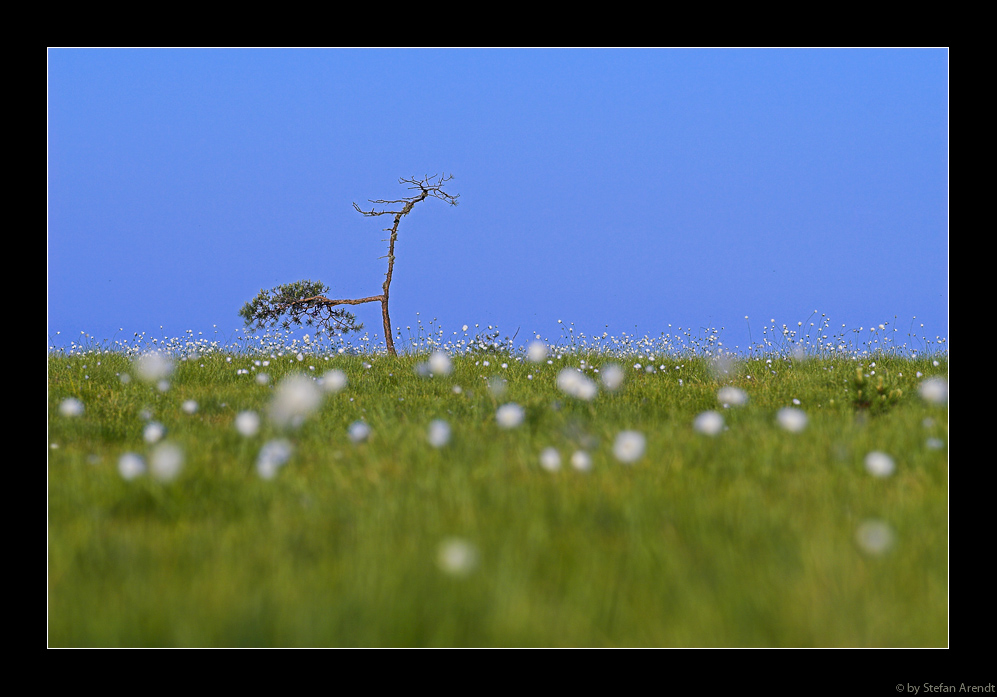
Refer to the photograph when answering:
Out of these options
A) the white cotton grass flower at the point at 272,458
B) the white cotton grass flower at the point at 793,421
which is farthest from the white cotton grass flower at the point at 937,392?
the white cotton grass flower at the point at 272,458

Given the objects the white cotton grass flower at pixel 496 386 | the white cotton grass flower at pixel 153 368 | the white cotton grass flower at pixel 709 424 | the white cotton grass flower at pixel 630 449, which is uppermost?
the white cotton grass flower at pixel 153 368

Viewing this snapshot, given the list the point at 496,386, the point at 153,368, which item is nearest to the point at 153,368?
the point at 153,368

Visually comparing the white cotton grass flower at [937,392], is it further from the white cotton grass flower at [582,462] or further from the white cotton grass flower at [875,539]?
the white cotton grass flower at [582,462]

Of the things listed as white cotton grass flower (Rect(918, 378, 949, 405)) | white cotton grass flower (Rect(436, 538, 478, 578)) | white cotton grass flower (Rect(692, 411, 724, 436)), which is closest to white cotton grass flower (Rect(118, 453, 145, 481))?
white cotton grass flower (Rect(436, 538, 478, 578))

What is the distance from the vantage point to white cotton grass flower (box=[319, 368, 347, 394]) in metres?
6.21

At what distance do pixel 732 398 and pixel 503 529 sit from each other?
3.39m

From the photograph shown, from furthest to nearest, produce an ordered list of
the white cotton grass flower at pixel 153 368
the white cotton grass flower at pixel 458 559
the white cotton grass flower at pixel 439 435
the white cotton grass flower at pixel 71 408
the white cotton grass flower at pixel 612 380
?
the white cotton grass flower at pixel 153 368 → the white cotton grass flower at pixel 612 380 → the white cotton grass flower at pixel 71 408 → the white cotton grass flower at pixel 439 435 → the white cotton grass flower at pixel 458 559

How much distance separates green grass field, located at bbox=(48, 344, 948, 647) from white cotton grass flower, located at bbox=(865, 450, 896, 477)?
39 millimetres

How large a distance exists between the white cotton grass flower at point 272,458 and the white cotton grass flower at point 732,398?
3.41 metres

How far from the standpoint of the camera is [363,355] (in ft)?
32.9

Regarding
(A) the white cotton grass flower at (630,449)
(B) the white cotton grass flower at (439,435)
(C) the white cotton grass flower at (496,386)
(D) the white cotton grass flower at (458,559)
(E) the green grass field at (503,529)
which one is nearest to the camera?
(E) the green grass field at (503,529)

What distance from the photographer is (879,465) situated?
143 inches

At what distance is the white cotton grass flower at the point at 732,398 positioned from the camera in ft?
18.4

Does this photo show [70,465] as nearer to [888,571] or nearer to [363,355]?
[888,571]
